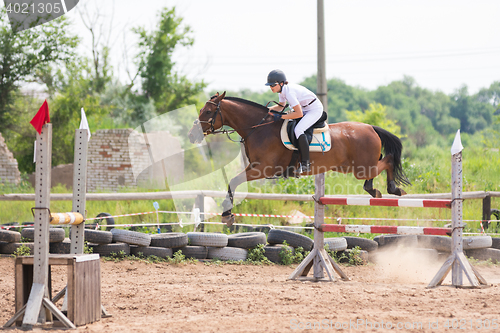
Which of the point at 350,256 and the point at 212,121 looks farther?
the point at 350,256

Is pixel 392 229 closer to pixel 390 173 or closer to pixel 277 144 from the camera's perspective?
pixel 390 173

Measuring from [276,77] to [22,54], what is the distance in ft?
54.8

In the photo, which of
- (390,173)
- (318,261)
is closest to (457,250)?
(390,173)

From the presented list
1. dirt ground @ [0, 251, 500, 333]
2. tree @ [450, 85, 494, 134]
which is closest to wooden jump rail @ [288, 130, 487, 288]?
dirt ground @ [0, 251, 500, 333]

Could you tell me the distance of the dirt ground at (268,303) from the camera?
3.00 m

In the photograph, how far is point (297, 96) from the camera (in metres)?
4.97

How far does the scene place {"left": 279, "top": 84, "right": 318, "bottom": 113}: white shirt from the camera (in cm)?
479

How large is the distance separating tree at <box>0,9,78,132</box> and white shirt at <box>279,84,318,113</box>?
1612 cm

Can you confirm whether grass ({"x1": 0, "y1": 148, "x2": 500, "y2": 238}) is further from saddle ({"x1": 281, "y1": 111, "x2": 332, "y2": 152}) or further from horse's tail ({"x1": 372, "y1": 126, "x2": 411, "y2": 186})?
saddle ({"x1": 281, "y1": 111, "x2": 332, "y2": 152})

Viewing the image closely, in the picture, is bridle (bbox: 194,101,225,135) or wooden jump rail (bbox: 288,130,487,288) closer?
wooden jump rail (bbox: 288,130,487,288)

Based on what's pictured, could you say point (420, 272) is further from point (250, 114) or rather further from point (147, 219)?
point (147, 219)

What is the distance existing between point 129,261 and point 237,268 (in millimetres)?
1522

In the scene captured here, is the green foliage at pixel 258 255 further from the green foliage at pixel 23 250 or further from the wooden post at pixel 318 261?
the green foliage at pixel 23 250

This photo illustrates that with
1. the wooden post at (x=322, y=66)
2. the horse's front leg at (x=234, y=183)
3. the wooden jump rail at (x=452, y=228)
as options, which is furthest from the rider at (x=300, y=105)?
the wooden post at (x=322, y=66)
